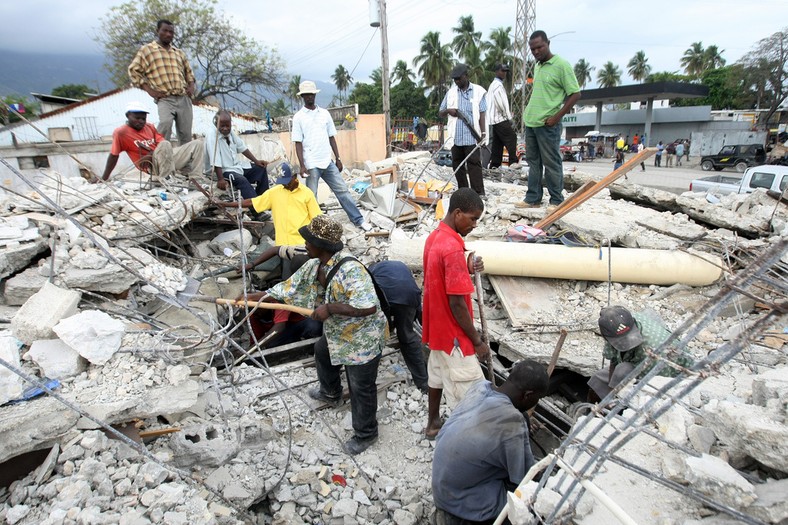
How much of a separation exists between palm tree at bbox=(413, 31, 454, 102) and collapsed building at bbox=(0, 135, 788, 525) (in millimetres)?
39964

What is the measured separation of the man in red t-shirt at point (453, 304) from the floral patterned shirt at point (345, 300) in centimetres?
38

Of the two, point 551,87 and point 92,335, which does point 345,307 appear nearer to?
point 92,335

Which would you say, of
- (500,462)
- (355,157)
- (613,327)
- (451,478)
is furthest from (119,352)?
(355,157)

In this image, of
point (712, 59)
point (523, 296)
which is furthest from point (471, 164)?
point (712, 59)

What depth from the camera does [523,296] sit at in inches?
177

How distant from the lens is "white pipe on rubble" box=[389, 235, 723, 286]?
4.31 m

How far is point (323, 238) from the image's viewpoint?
3047mm

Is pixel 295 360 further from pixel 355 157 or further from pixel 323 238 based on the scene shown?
pixel 355 157

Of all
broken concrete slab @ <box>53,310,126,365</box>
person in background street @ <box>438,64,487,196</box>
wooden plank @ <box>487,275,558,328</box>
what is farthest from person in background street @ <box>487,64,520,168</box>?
broken concrete slab @ <box>53,310,126,365</box>

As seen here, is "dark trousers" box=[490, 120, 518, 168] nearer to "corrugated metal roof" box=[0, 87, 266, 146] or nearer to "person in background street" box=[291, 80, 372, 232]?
"person in background street" box=[291, 80, 372, 232]

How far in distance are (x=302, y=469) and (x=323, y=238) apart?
164cm

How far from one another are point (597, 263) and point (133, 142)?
5514 mm

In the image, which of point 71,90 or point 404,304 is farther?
point 71,90

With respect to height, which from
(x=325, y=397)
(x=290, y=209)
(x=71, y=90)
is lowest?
(x=325, y=397)
